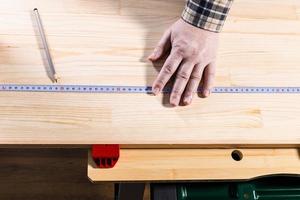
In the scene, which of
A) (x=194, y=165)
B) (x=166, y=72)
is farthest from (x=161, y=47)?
(x=194, y=165)

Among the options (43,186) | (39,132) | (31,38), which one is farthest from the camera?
(43,186)

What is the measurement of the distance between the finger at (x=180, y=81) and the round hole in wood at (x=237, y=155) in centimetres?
17

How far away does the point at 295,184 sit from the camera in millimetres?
790

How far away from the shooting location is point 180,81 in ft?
2.56

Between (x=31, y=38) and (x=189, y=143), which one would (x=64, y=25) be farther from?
(x=189, y=143)

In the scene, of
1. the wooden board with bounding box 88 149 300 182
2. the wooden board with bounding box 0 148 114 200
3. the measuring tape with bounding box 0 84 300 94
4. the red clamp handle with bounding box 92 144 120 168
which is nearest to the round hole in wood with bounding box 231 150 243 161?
the wooden board with bounding box 88 149 300 182

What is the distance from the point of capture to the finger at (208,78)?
793 mm

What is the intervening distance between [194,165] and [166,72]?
0.22 meters

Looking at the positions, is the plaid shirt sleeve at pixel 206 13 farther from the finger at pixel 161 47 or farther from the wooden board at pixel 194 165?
the wooden board at pixel 194 165

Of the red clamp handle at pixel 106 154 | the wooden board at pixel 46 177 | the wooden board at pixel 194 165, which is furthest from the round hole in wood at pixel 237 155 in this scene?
the wooden board at pixel 46 177

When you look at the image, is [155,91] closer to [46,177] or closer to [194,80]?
[194,80]

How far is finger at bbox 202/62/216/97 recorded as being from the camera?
2.60ft

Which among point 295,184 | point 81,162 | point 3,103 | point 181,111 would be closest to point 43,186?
point 81,162

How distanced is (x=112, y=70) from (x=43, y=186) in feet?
2.46
